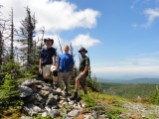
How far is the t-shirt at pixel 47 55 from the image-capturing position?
13.6 m

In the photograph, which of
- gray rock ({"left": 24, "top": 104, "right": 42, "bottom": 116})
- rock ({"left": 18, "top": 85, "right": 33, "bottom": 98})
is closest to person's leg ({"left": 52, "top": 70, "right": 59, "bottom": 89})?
rock ({"left": 18, "top": 85, "right": 33, "bottom": 98})

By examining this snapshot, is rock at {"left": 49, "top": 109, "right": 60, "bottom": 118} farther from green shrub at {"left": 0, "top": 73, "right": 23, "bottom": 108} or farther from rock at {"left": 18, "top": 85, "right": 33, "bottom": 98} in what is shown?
rock at {"left": 18, "top": 85, "right": 33, "bottom": 98}

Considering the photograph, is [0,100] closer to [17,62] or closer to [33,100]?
[33,100]

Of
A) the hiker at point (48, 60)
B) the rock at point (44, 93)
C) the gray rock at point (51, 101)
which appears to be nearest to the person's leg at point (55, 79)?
the hiker at point (48, 60)

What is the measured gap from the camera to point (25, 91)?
43.9ft

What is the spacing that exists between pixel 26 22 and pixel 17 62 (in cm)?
2402

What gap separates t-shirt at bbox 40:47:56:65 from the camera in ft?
44.8

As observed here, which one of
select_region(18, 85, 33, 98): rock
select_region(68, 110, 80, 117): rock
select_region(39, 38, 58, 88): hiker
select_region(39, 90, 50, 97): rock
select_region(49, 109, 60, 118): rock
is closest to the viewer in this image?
select_region(49, 109, 60, 118): rock

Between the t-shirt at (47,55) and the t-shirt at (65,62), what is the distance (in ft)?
1.39

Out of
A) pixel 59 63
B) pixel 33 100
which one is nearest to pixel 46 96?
pixel 33 100

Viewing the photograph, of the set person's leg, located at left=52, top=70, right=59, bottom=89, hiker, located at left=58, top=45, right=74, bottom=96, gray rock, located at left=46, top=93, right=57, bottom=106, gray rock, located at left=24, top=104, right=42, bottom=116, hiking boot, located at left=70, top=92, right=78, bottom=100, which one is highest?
hiker, located at left=58, top=45, right=74, bottom=96

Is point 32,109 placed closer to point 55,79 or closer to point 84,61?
point 55,79

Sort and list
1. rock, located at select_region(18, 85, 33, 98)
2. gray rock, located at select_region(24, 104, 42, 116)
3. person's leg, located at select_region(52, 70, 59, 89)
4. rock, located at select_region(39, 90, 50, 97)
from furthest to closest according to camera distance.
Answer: rock, located at select_region(39, 90, 50, 97)
person's leg, located at select_region(52, 70, 59, 89)
rock, located at select_region(18, 85, 33, 98)
gray rock, located at select_region(24, 104, 42, 116)

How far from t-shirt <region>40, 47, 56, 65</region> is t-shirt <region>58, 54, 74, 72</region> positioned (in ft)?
1.39
